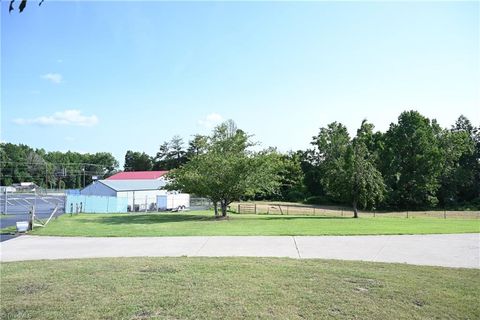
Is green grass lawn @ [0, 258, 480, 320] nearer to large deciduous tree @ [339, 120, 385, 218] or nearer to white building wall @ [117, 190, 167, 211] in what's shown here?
large deciduous tree @ [339, 120, 385, 218]

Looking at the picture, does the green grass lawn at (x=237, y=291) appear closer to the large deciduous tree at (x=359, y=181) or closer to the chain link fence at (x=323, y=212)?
the large deciduous tree at (x=359, y=181)

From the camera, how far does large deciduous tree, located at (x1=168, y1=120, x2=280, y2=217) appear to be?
28781mm

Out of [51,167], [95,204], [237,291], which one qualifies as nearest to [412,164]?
[95,204]

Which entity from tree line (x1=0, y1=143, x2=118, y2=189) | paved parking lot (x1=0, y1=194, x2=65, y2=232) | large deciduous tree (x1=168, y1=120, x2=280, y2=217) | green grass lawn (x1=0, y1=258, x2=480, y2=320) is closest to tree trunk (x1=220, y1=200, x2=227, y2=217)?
large deciduous tree (x1=168, y1=120, x2=280, y2=217)

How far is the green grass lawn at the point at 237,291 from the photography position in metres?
5.78

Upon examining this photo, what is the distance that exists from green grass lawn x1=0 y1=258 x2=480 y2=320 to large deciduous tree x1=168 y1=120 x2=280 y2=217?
1892cm

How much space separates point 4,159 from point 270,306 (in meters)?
116

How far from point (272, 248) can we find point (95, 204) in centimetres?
2978

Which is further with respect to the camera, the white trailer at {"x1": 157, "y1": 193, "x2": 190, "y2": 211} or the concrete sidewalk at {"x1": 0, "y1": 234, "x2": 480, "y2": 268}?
the white trailer at {"x1": 157, "y1": 193, "x2": 190, "y2": 211}

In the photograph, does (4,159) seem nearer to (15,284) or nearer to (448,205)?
(448,205)

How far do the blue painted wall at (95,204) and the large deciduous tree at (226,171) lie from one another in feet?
36.6

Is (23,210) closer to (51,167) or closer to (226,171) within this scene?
(226,171)

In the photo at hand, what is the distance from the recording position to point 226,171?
94.4 feet

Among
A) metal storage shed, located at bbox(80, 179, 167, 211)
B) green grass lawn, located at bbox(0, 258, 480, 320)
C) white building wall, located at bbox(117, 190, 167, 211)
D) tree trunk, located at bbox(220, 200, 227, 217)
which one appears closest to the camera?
green grass lawn, located at bbox(0, 258, 480, 320)
